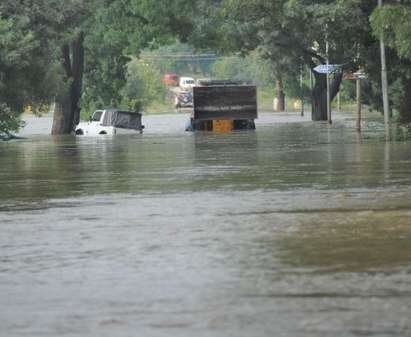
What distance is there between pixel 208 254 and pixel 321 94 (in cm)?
7789

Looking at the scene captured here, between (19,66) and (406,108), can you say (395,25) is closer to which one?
(19,66)

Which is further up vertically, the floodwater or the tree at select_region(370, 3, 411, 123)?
the tree at select_region(370, 3, 411, 123)

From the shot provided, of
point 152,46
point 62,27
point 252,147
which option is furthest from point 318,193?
point 152,46

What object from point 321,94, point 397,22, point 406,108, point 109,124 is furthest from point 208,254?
point 321,94

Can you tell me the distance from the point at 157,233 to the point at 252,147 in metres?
27.7

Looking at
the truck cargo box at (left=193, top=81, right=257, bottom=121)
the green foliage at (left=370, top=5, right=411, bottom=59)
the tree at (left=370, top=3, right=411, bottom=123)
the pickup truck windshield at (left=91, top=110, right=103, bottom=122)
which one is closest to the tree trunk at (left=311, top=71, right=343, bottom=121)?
the truck cargo box at (left=193, top=81, right=257, bottom=121)

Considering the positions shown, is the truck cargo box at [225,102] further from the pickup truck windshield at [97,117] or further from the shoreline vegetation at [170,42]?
the pickup truck windshield at [97,117]

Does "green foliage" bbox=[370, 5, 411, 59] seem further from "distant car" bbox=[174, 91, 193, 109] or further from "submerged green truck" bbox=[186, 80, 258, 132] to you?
"distant car" bbox=[174, 91, 193, 109]

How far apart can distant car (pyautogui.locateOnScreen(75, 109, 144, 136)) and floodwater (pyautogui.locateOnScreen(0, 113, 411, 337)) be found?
4010 centimetres

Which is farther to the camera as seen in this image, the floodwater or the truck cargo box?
the truck cargo box

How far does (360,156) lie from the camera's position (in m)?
34.5

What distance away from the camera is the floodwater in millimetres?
10210

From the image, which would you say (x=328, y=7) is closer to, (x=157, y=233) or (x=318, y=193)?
(x=318, y=193)

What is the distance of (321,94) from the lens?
300 ft
